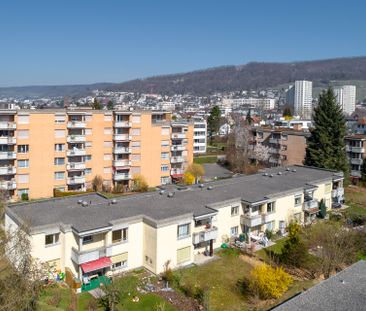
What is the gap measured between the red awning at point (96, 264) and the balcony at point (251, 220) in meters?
12.7

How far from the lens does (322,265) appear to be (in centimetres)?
2923

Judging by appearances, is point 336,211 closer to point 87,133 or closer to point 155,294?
point 155,294

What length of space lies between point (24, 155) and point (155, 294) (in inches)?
1140

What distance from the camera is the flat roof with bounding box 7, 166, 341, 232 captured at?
28.7 m

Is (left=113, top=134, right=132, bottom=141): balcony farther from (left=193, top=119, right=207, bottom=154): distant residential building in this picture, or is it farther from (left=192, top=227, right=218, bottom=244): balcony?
(left=193, top=119, right=207, bottom=154): distant residential building

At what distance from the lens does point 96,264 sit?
27172mm

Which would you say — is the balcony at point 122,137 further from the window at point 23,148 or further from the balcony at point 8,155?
the balcony at point 8,155

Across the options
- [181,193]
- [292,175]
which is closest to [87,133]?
[181,193]

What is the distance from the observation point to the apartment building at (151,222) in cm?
2734

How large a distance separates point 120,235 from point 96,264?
8.87ft

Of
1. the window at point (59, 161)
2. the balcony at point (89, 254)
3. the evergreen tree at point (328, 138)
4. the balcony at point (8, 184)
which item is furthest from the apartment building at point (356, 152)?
the balcony at point (8, 184)

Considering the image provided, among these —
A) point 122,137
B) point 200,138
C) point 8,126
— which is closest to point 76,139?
point 122,137

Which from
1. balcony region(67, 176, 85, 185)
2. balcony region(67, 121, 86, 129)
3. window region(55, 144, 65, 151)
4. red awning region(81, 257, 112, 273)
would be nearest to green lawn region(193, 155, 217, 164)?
balcony region(67, 176, 85, 185)

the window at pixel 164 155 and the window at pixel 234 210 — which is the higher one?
the window at pixel 164 155
